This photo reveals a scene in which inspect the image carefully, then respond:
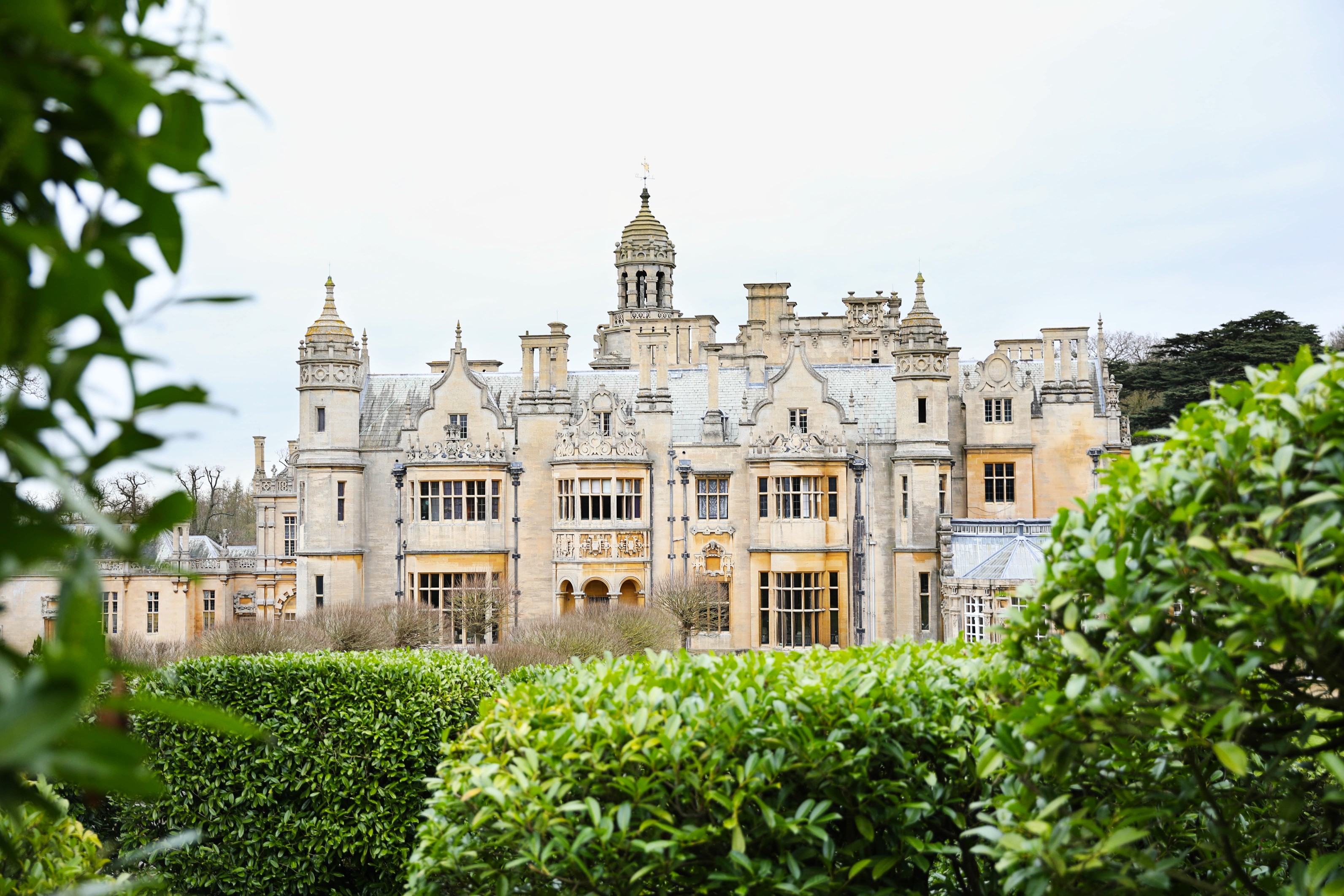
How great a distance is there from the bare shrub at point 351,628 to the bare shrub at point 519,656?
4.38 metres

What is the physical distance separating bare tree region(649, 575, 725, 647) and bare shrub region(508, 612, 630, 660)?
2312 mm

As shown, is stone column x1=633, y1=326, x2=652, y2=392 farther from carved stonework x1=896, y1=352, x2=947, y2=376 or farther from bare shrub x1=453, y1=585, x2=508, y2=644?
bare shrub x1=453, y1=585, x2=508, y2=644

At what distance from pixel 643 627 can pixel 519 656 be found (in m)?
5.10

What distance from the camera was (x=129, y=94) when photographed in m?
1.64

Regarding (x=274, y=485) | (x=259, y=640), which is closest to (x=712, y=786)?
(x=259, y=640)

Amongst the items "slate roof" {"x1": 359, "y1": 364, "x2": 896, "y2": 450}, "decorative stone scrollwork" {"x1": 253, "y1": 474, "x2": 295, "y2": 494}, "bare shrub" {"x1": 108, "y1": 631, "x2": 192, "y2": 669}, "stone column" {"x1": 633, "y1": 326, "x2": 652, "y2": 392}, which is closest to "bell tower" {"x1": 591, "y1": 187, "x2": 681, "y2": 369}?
"stone column" {"x1": 633, "y1": 326, "x2": 652, "y2": 392}

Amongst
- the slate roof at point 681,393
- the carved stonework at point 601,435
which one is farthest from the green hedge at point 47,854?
the slate roof at point 681,393

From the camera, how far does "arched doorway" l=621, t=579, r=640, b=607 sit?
31.5 metres

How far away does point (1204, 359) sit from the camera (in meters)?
47.7

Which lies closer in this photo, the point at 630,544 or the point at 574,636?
the point at 574,636

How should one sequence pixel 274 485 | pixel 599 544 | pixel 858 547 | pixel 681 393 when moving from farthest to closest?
pixel 274 485
pixel 681 393
pixel 599 544
pixel 858 547

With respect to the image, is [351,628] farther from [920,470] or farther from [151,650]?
[920,470]

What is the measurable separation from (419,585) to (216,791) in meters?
20.1

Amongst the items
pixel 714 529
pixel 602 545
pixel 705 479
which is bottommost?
pixel 602 545
